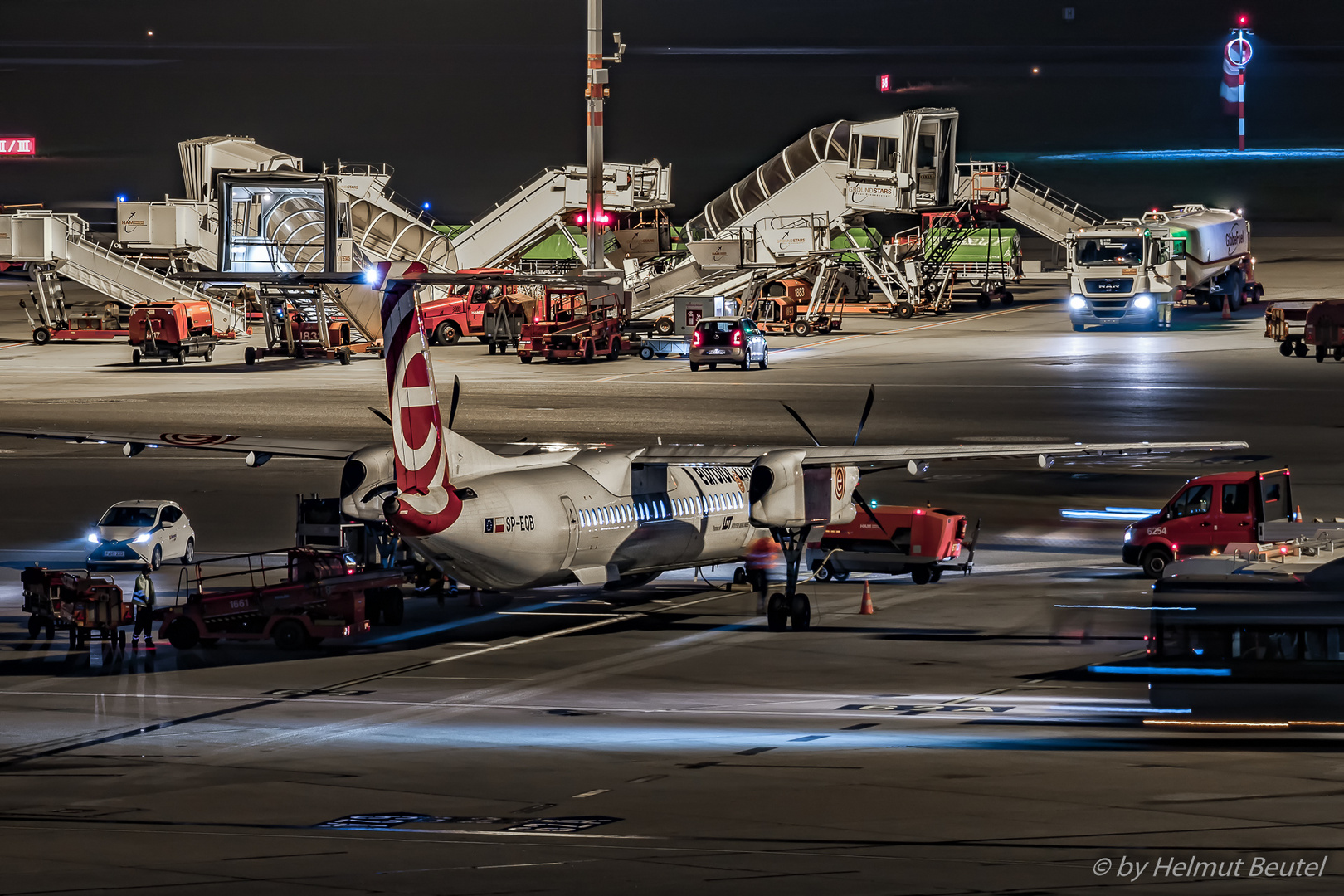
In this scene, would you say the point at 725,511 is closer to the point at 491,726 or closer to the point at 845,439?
the point at 491,726

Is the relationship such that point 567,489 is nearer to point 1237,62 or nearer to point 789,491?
point 789,491

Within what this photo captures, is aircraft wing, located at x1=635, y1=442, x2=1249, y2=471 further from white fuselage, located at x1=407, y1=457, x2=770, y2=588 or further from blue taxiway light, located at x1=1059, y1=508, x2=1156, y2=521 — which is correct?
blue taxiway light, located at x1=1059, y1=508, x2=1156, y2=521

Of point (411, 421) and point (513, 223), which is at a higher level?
point (513, 223)

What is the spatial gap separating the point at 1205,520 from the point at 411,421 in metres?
17.4

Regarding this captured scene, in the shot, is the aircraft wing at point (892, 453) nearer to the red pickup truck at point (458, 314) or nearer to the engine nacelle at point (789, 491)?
the engine nacelle at point (789, 491)

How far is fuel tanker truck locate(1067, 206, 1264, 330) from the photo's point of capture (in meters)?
93.6

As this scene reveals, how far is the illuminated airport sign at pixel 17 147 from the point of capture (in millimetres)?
170375

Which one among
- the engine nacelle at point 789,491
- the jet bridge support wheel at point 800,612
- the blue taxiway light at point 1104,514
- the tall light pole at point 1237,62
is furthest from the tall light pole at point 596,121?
the tall light pole at point 1237,62

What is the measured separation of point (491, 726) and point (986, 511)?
24295 mm

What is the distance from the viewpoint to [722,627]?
3431cm

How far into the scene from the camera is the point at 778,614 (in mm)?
33469

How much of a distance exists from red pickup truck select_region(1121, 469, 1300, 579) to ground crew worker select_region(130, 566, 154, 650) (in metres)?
20.2

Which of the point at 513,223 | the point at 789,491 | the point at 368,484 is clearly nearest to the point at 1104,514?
the point at 789,491

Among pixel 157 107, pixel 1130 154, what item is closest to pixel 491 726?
pixel 1130 154
